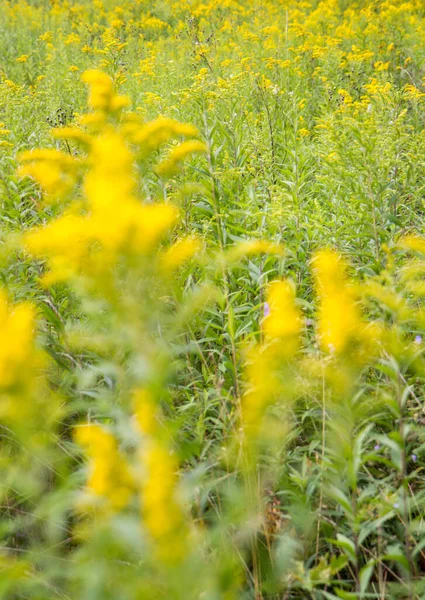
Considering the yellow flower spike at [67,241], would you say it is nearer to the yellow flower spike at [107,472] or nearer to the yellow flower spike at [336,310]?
the yellow flower spike at [107,472]

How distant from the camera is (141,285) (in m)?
1.15

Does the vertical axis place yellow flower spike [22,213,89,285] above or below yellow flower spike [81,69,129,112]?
below

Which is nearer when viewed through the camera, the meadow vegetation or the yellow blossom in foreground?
the yellow blossom in foreground

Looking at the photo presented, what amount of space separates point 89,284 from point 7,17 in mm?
9618

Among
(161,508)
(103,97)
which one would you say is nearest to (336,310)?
(161,508)

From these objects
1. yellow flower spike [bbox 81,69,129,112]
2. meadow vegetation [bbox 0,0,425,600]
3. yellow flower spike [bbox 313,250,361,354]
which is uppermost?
yellow flower spike [bbox 81,69,129,112]

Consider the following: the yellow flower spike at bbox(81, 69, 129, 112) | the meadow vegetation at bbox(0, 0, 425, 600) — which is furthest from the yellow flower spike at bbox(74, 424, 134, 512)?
the yellow flower spike at bbox(81, 69, 129, 112)

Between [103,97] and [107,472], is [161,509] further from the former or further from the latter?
[103,97]

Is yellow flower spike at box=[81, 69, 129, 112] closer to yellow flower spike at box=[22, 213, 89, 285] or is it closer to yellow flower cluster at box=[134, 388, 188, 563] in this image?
yellow flower spike at box=[22, 213, 89, 285]

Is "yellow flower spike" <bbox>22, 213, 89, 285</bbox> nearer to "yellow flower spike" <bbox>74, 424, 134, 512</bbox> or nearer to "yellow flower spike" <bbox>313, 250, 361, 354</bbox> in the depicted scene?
"yellow flower spike" <bbox>74, 424, 134, 512</bbox>

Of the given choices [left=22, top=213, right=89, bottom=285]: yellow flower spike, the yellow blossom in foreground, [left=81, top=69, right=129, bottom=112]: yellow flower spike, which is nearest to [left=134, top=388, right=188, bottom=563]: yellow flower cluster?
the yellow blossom in foreground

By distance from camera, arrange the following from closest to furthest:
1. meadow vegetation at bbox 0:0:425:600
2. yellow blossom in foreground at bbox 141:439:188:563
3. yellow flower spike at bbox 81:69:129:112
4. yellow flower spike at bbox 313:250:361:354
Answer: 1. yellow blossom in foreground at bbox 141:439:188:563
2. meadow vegetation at bbox 0:0:425:600
3. yellow flower spike at bbox 313:250:361:354
4. yellow flower spike at bbox 81:69:129:112

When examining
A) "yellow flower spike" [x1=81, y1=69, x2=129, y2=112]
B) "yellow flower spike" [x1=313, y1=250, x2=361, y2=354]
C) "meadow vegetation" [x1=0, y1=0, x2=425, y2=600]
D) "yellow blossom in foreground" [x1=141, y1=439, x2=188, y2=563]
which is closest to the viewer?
"yellow blossom in foreground" [x1=141, y1=439, x2=188, y2=563]

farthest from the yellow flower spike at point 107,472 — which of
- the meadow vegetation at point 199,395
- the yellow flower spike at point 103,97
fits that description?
the yellow flower spike at point 103,97
